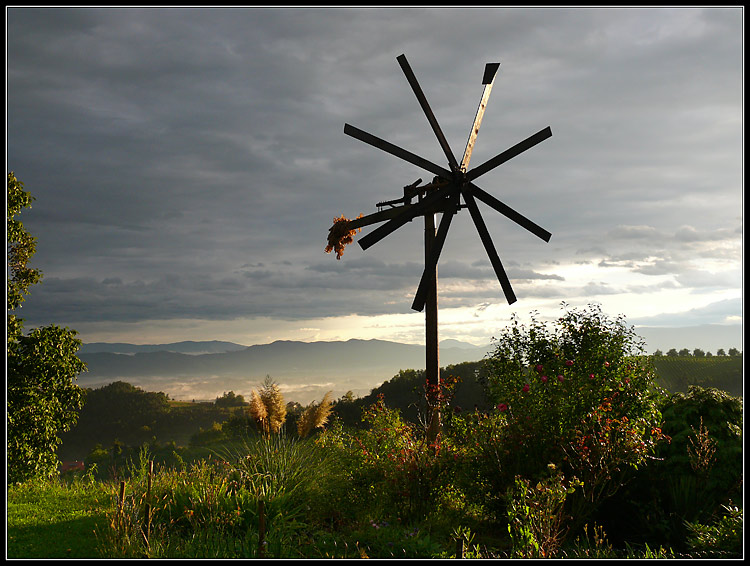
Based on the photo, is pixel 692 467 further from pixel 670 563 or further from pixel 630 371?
pixel 670 563

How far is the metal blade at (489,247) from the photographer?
901cm

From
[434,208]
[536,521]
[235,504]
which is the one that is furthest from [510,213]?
[235,504]

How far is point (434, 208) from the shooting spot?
886 centimetres

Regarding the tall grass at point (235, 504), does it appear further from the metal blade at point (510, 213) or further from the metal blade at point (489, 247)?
the metal blade at point (510, 213)

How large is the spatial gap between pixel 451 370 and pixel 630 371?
18.9 ft

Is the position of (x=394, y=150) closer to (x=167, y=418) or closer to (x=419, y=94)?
(x=419, y=94)

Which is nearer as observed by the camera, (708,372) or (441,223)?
(441,223)

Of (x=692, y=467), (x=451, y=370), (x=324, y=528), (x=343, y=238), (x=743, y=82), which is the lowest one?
(x=324, y=528)

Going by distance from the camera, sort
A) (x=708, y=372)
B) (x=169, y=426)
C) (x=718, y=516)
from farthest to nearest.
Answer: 1. (x=708, y=372)
2. (x=169, y=426)
3. (x=718, y=516)

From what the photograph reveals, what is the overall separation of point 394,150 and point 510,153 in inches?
81.1

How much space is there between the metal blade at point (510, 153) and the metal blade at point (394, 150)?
0.49 meters

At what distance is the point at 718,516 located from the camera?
705 cm

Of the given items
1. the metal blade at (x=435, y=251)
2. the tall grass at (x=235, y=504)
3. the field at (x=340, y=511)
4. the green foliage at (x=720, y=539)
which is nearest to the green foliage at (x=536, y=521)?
the field at (x=340, y=511)

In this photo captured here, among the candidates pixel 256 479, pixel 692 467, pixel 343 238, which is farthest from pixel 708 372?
pixel 256 479
